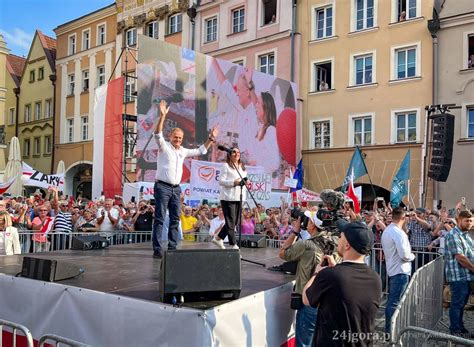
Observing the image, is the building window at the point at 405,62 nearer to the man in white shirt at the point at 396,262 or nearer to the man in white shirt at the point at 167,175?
the man in white shirt at the point at 396,262

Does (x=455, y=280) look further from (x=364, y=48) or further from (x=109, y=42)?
(x=109, y=42)

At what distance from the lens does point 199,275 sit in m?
4.36

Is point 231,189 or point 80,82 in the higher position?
point 80,82

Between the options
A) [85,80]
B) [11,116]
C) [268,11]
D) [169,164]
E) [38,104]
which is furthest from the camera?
[11,116]

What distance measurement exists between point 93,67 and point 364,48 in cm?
1912

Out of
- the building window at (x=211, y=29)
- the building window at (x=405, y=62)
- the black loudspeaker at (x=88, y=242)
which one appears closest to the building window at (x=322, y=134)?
the building window at (x=405, y=62)

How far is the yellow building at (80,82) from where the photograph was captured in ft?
110

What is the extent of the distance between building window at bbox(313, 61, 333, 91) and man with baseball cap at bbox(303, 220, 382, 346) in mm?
21990

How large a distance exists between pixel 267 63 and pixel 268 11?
2.97 meters

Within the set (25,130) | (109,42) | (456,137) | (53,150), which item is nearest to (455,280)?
(456,137)

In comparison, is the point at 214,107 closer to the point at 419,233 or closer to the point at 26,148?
the point at 419,233

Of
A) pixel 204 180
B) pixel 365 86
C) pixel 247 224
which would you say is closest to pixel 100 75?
pixel 365 86

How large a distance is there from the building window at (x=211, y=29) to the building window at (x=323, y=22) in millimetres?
6266

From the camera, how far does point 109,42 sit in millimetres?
33062
